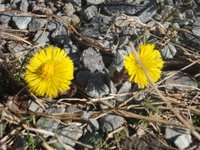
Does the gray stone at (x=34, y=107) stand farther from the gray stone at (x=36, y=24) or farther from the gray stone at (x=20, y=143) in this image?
the gray stone at (x=36, y=24)

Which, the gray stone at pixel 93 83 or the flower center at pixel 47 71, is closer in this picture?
the flower center at pixel 47 71

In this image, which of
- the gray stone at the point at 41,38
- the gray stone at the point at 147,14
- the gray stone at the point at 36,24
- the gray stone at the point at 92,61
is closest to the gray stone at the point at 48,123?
the gray stone at the point at 92,61

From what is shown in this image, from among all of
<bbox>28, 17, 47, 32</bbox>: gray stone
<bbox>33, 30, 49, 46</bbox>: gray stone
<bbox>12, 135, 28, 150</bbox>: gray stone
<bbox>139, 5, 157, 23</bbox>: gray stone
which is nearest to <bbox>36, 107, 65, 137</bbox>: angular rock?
<bbox>12, 135, 28, 150</bbox>: gray stone

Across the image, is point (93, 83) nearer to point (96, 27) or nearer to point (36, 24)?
point (96, 27)

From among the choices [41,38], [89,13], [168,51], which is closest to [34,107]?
[41,38]

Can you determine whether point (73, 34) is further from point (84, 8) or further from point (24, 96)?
point (24, 96)

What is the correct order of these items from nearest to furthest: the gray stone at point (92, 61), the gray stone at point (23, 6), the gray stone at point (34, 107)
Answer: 1. the gray stone at point (34, 107)
2. the gray stone at point (92, 61)
3. the gray stone at point (23, 6)

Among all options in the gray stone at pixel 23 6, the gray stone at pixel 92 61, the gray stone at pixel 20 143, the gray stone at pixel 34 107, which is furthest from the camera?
the gray stone at pixel 23 6
